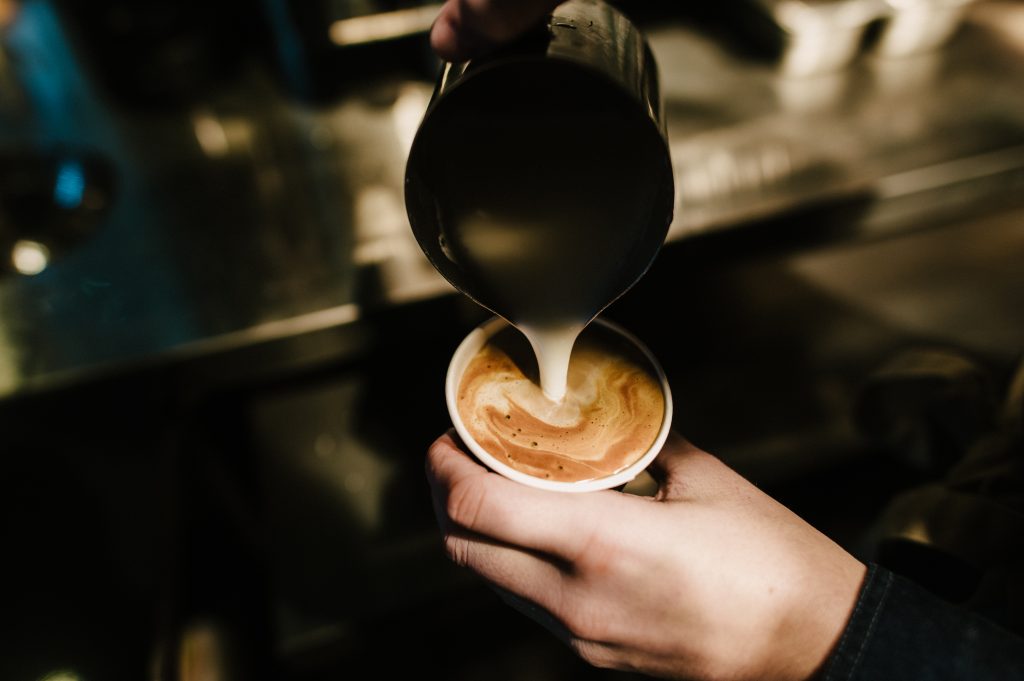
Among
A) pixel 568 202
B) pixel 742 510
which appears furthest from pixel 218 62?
pixel 742 510

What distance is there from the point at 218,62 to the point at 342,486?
127 centimetres

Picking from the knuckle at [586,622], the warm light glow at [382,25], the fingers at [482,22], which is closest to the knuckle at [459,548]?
the knuckle at [586,622]

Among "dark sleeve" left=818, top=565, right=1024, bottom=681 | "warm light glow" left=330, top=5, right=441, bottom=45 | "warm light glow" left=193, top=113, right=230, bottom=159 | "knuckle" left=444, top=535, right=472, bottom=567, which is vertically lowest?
"dark sleeve" left=818, top=565, right=1024, bottom=681

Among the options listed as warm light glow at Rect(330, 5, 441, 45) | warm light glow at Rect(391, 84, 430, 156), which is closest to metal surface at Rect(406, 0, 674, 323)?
warm light glow at Rect(391, 84, 430, 156)

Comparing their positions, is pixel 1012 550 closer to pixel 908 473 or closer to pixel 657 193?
pixel 657 193

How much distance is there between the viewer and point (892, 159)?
5.85 feet

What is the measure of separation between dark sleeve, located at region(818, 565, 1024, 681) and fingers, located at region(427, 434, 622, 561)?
0.35 meters

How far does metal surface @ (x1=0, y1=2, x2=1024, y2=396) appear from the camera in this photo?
1.43 meters

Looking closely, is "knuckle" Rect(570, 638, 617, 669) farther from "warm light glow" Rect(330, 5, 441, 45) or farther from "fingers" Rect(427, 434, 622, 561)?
"warm light glow" Rect(330, 5, 441, 45)

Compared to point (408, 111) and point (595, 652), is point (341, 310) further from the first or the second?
point (595, 652)

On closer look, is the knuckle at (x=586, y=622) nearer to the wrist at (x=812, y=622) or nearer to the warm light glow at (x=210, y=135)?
the wrist at (x=812, y=622)

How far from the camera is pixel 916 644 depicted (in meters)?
0.83

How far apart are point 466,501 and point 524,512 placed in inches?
3.1

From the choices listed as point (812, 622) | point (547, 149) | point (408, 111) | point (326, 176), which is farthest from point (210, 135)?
point (812, 622)
